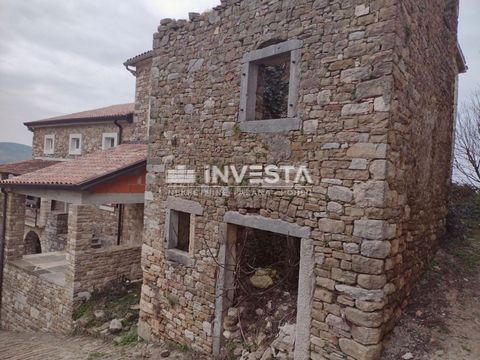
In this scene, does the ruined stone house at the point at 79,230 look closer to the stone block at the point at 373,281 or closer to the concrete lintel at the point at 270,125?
the concrete lintel at the point at 270,125

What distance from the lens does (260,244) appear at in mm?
5836

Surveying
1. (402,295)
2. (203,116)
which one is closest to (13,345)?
(203,116)

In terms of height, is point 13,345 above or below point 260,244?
below

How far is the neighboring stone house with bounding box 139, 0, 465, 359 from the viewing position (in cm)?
342

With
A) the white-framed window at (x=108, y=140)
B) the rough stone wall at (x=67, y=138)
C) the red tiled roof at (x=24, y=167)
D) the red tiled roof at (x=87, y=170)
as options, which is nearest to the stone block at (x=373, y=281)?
the red tiled roof at (x=87, y=170)

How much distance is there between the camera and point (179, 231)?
5.73m

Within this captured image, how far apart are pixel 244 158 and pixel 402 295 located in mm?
2564

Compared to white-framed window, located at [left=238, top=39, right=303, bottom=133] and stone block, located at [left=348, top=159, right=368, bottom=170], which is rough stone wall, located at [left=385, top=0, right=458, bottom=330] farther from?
white-framed window, located at [left=238, top=39, right=303, bottom=133]

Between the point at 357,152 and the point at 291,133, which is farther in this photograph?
the point at 291,133

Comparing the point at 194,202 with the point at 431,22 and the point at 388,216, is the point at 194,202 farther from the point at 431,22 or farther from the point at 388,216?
the point at 431,22

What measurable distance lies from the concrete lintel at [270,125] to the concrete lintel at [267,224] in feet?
3.68

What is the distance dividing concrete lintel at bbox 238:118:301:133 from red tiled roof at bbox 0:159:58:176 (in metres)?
13.1

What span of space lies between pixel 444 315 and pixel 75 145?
1452 cm

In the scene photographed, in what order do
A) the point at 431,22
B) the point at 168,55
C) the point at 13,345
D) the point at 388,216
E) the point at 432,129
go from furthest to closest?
the point at 13,345 < the point at 168,55 < the point at 432,129 < the point at 431,22 < the point at 388,216
